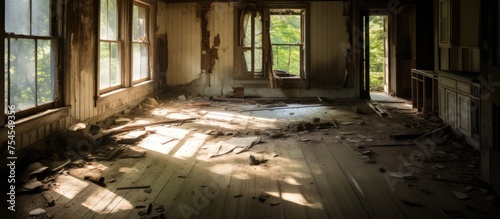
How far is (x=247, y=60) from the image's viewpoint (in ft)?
35.5

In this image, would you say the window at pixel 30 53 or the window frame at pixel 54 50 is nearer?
the window at pixel 30 53

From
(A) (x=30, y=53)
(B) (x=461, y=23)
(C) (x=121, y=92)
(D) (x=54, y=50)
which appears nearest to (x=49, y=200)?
(A) (x=30, y=53)

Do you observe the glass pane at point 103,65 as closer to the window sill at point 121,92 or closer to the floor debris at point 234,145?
A: the window sill at point 121,92

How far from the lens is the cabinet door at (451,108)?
5590mm

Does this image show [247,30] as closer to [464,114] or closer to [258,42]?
[258,42]

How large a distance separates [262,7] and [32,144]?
7.47 metres

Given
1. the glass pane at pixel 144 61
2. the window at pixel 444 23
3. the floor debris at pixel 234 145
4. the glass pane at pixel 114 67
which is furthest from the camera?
the glass pane at pixel 144 61

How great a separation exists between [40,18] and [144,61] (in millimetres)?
4547

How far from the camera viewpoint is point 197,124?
22.6 feet

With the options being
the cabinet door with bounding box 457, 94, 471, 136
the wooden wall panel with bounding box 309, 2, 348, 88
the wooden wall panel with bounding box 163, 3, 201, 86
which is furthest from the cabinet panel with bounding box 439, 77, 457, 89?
the wooden wall panel with bounding box 163, 3, 201, 86

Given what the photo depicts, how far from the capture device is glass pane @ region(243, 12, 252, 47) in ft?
34.9

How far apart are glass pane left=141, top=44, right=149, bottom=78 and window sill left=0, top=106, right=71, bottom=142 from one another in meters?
4.02

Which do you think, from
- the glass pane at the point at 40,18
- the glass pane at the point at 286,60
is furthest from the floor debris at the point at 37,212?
the glass pane at the point at 286,60

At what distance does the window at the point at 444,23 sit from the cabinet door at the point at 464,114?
114 centimetres
